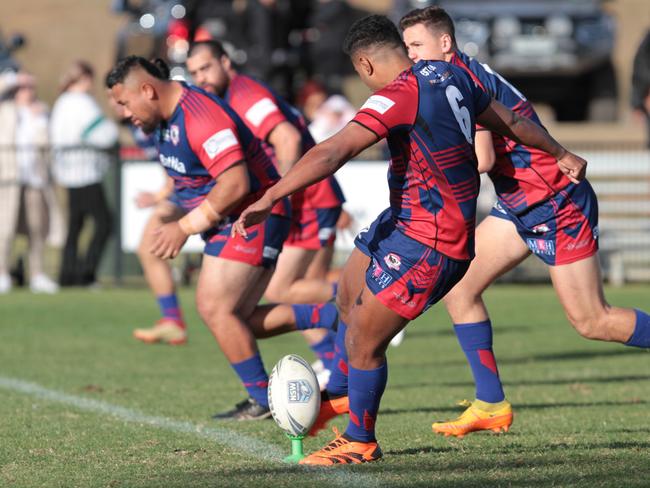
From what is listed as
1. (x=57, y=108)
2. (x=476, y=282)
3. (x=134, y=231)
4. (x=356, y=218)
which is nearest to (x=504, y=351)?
(x=476, y=282)

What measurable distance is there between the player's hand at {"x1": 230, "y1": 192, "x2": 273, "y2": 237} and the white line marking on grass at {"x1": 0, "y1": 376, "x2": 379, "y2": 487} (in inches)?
43.3

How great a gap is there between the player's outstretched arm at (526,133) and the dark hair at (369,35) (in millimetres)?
544

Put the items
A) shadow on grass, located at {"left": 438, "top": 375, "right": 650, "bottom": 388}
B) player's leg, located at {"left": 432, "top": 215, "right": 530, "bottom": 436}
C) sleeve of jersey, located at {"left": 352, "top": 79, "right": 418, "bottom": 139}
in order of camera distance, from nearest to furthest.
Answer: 1. sleeve of jersey, located at {"left": 352, "top": 79, "right": 418, "bottom": 139}
2. player's leg, located at {"left": 432, "top": 215, "right": 530, "bottom": 436}
3. shadow on grass, located at {"left": 438, "top": 375, "right": 650, "bottom": 388}

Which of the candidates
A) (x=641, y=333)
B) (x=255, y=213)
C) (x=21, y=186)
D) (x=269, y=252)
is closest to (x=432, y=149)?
(x=255, y=213)

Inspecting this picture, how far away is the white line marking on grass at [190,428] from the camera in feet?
19.4

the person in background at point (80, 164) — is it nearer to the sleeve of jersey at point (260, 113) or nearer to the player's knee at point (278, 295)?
the player's knee at point (278, 295)

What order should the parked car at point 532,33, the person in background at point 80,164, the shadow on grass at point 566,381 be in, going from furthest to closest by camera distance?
the parked car at point 532,33 → the person in background at point 80,164 → the shadow on grass at point 566,381

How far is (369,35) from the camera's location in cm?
632

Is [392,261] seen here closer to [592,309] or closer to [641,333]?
[592,309]

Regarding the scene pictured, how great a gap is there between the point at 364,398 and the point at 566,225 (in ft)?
5.63

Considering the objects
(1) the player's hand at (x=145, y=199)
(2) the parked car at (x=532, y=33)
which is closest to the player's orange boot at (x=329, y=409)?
(1) the player's hand at (x=145, y=199)

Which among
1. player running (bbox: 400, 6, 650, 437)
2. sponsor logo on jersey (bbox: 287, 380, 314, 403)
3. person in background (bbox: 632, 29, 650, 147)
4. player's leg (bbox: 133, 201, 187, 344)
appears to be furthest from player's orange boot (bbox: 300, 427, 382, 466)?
person in background (bbox: 632, 29, 650, 147)

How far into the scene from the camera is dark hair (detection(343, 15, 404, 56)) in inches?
249

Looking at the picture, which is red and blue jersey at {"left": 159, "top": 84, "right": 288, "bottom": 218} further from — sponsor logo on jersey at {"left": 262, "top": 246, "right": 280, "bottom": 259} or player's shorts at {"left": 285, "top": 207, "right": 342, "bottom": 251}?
player's shorts at {"left": 285, "top": 207, "right": 342, "bottom": 251}
